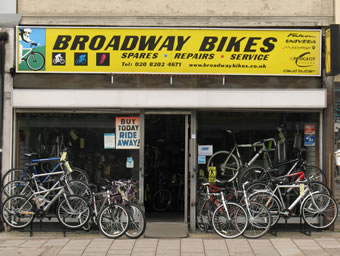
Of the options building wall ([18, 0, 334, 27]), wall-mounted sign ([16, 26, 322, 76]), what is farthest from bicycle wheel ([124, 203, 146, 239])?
building wall ([18, 0, 334, 27])

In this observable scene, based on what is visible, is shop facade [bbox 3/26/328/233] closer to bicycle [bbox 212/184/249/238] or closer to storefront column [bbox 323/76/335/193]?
storefront column [bbox 323/76/335/193]

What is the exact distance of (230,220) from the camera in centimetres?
876

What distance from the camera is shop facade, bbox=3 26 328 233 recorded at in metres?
9.45

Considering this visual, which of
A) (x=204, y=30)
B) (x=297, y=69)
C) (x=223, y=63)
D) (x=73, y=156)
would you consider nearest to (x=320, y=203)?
(x=297, y=69)

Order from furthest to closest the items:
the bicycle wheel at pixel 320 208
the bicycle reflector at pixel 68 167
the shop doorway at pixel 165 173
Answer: the shop doorway at pixel 165 173 < the bicycle reflector at pixel 68 167 < the bicycle wheel at pixel 320 208

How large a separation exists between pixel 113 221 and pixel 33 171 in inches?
84.6

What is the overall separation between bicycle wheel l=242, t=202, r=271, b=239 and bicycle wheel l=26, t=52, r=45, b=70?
5.05 metres

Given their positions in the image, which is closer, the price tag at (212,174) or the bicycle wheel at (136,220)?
the bicycle wheel at (136,220)

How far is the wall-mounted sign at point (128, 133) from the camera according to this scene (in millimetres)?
9766

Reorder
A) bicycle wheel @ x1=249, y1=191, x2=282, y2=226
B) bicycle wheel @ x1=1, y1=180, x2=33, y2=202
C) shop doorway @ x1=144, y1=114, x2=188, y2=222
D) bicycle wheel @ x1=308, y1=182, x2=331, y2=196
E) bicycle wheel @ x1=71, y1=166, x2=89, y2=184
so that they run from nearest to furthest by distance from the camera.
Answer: bicycle wheel @ x1=249, y1=191, x2=282, y2=226, bicycle wheel @ x1=308, y1=182, x2=331, y2=196, bicycle wheel @ x1=1, y1=180, x2=33, y2=202, bicycle wheel @ x1=71, y1=166, x2=89, y2=184, shop doorway @ x1=144, y1=114, x2=188, y2=222

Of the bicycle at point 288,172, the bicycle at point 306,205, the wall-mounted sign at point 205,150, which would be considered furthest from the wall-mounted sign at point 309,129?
the wall-mounted sign at point 205,150

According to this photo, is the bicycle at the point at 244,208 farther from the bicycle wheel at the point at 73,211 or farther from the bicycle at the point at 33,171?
the bicycle at the point at 33,171

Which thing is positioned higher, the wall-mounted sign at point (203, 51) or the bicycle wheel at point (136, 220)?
the wall-mounted sign at point (203, 51)

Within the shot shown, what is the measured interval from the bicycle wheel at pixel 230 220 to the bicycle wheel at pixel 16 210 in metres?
3.61
